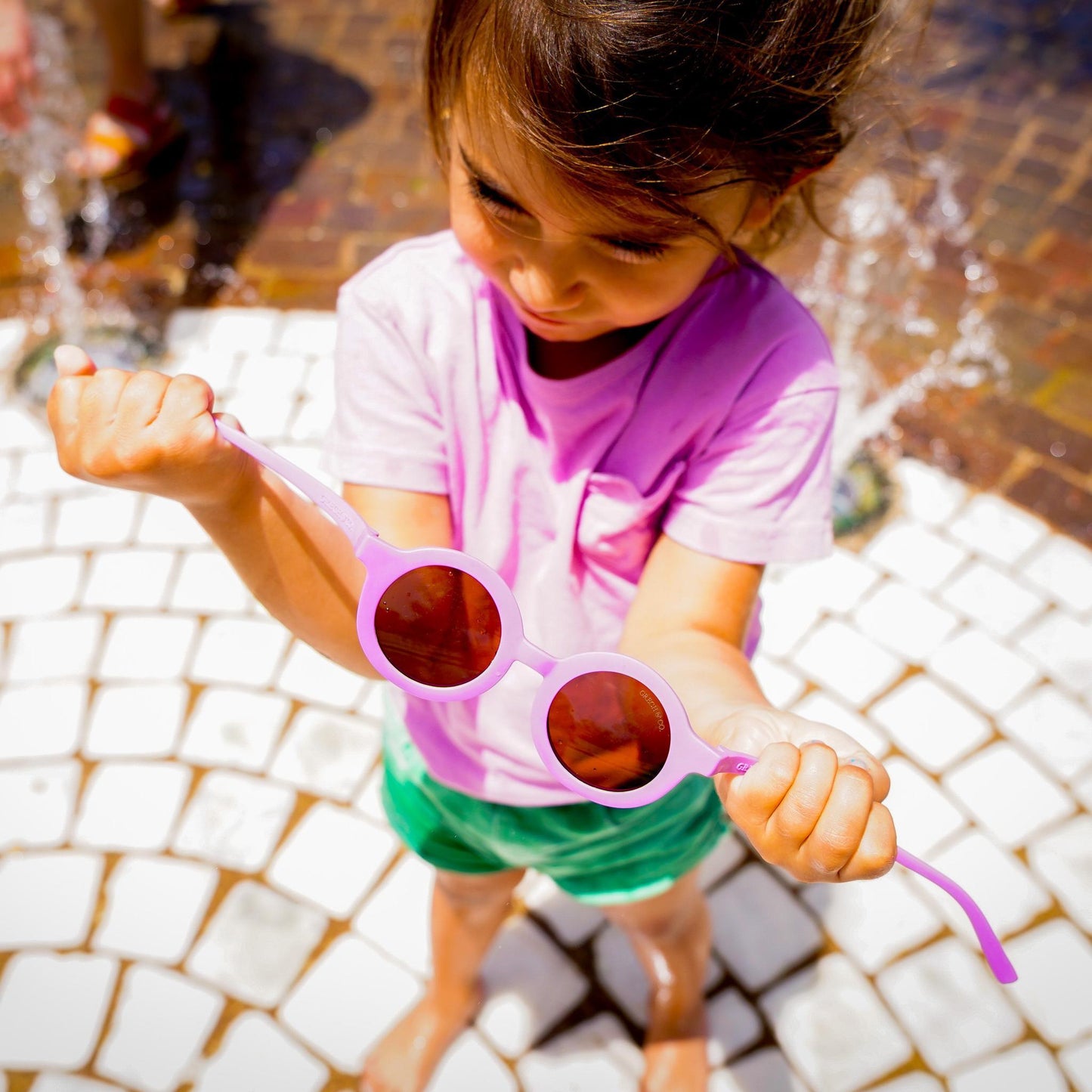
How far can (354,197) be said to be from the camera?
3.55 m

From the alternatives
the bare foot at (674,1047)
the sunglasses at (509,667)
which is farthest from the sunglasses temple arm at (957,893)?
the bare foot at (674,1047)

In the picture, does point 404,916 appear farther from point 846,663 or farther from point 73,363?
point 73,363

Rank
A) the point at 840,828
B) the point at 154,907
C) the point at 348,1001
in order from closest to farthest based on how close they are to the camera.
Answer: the point at 840,828
the point at 348,1001
the point at 154,907

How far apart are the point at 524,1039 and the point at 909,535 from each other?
155 centimetres

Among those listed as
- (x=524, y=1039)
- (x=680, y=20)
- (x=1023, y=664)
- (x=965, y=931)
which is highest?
(x=680, y=20)

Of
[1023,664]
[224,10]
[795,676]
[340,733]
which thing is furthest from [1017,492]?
[224,10]

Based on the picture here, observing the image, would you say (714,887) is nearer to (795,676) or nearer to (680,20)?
(795,676)

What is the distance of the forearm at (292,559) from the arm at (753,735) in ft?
1.14

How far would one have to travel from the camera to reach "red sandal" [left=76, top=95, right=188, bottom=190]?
3.54 meters

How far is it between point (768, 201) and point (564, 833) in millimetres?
841

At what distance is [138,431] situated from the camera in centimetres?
100

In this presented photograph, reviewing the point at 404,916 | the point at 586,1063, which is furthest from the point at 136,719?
the point at 586,1063

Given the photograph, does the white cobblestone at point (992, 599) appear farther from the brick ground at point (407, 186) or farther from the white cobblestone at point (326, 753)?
the white cobblestone at point (326, 753)

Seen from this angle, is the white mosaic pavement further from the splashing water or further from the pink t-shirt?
the pink t-shirt
